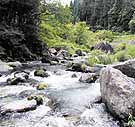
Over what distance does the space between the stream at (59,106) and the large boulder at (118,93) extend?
37 centimetres

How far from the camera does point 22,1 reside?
26844 millimetres

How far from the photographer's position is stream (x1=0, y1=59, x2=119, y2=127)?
9125 millimetres

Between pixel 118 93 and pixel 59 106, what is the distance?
2590mm

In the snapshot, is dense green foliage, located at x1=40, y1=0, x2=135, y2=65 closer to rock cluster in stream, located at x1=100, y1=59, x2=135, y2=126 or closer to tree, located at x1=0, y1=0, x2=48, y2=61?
tree, located at x1=0, y1=0, x2=48, y2=61

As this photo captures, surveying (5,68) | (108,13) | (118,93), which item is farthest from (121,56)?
(108,13)

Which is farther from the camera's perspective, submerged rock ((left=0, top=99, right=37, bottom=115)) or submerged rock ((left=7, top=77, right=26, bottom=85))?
submerged rock ((left=7, top=77, right=26, bottom=85))

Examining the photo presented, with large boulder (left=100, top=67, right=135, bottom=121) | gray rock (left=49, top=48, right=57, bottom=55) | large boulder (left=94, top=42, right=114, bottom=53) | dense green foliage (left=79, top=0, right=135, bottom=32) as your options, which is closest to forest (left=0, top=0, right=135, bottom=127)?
large boulder (left=100, top=67, right=135, bottom=121)

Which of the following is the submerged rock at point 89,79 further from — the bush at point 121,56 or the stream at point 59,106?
the bush at point 121,56

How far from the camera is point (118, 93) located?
9.38 metres

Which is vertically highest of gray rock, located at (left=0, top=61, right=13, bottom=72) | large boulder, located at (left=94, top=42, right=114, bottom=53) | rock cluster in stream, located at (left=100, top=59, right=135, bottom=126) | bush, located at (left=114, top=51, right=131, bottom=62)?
rock cluster in stream, located at (left=100, top=59, right=135, bottom=126)

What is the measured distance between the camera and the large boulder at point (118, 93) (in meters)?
8.94

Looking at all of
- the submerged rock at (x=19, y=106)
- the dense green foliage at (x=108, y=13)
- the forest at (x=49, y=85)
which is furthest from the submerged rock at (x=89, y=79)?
the dense green foliage at (x=108, y=13)

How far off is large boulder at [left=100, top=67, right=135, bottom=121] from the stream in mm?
375

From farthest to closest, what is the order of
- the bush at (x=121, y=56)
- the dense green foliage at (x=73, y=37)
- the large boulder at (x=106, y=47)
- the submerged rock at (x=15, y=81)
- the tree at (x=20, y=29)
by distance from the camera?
the large boulder at (x=106, y=47) < the dense green foliage at (x=73, y=37) < the tree at (x=20, y=29) < the bush at (x=121, y=56) < the submerged rock at (x=15, y=81)
